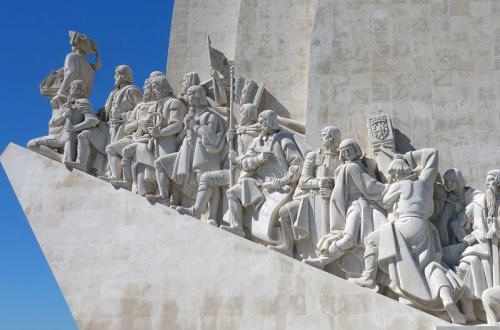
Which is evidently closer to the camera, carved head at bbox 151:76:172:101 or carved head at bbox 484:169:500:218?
carved head at bbox 484:169:500:218

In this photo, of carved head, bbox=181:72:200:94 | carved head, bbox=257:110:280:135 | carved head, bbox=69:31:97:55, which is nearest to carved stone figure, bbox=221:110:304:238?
carved head, bbox=257:110:280:135

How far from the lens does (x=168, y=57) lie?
1155 centimetres

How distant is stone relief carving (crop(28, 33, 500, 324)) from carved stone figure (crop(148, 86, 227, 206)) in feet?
0.05

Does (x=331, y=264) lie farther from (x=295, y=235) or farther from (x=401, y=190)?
(x=401, y=190)

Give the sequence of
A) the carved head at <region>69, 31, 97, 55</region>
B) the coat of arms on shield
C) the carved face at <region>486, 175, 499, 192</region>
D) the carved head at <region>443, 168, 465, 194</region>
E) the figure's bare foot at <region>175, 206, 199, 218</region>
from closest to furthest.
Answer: the carved face at <region>486, 175, 499, 192</region>, the carved head at <region>443, 168, 465, 194</region>, the coat of arms on shield, the figure's bare foot at <region>175, 206, 199, 218</region>, the carved head at <region>69, 31, 97, 55</region>

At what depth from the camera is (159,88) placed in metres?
10.5

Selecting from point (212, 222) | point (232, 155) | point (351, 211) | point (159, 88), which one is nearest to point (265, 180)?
point (232, 155)

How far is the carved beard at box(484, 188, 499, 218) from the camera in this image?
855cm

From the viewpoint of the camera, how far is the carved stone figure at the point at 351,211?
889 cm

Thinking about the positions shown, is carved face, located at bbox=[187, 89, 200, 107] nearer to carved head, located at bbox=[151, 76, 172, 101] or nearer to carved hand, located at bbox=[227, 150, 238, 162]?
carved head, located at bbox=[151, 76, 172, 101]

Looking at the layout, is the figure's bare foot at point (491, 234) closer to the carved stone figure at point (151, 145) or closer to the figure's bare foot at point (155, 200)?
the figure's bare foot at point (155, 200)

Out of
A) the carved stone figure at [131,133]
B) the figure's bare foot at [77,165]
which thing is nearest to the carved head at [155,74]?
the carved stone figure at [131,133]

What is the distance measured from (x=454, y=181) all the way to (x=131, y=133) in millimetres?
4181

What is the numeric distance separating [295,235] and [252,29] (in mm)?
3155
